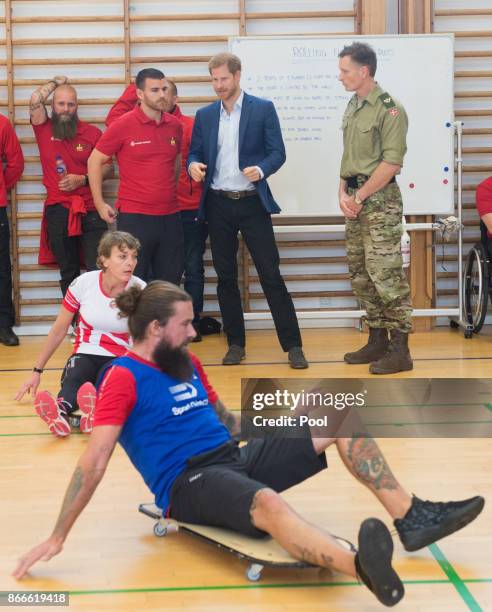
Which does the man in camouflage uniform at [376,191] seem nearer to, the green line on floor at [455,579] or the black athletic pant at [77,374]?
the black athletic pant at [77,374]

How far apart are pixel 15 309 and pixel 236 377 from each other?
7.42ft

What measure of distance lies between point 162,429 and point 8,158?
4.25 metres

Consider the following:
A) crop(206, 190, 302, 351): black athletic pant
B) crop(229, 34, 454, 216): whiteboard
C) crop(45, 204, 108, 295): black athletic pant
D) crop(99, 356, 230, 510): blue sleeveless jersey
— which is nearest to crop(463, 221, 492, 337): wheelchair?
crop(229, 34, 454, 216): whiteboard

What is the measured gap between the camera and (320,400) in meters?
3.34

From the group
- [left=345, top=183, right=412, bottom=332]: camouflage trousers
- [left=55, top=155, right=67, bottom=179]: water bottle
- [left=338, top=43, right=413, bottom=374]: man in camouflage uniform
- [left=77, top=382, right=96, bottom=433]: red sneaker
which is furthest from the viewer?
[left=55, top=155, right=67, bottom=179]: water bottle

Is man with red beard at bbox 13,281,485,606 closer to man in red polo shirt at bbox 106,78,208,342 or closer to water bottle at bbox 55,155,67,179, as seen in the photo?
man in red polo shirt at bbox 106,78,208,342

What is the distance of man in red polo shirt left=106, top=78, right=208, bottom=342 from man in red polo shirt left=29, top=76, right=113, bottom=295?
256mm

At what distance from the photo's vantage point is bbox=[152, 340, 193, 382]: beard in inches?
118

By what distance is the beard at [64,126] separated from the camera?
679 cm

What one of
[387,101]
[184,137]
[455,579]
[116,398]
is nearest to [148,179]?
[184,137]

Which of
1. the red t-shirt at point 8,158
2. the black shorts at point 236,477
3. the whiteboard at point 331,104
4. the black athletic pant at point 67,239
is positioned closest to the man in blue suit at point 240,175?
the whiteboard at point 331,104

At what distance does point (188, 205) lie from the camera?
685cm

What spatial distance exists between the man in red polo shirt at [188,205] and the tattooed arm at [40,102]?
43 centimetres

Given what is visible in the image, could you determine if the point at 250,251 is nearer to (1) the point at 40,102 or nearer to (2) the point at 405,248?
(2) the point at 405,248
